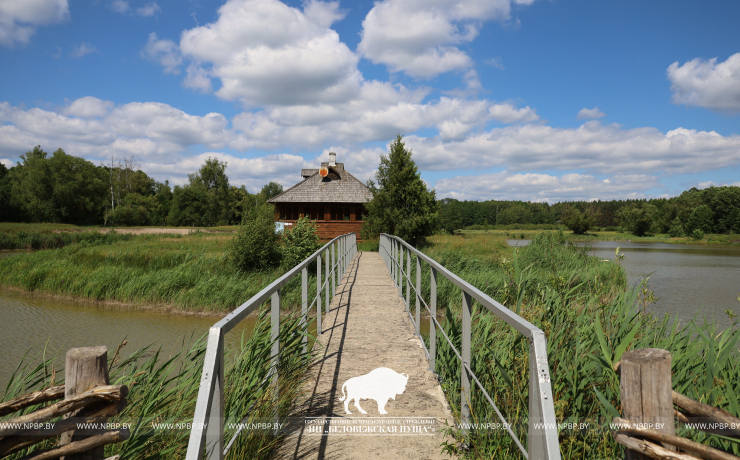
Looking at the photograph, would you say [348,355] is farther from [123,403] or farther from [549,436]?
[549,436]

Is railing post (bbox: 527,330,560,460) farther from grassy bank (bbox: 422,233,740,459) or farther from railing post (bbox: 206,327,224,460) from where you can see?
railing post (bbox: 206,327,224,460)

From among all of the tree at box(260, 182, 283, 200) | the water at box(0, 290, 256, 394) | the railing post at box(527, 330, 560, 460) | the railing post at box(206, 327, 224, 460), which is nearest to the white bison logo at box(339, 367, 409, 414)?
the railing post at box(206, 327, 224, 460)

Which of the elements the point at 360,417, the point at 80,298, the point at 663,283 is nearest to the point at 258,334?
the point at 360,417

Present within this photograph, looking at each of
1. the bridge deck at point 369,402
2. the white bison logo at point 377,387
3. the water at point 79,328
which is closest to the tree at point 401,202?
the water at point 79,328

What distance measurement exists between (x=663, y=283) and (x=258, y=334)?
20.2 meters

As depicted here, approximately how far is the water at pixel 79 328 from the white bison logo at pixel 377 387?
19.4 ft

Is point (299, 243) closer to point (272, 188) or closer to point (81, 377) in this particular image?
point (81, 377)

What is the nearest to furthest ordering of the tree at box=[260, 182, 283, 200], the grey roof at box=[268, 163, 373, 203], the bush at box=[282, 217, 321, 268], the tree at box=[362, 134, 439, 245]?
the bush at box=[282, 217, 321, 268], the tree at box=[362, 134, 439, 245], the grey roof at box=[268, 163, 373, 203], the tree at box=[260, 182, 283, 200]

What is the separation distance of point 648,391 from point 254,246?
1806cm

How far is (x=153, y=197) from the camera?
7344cm

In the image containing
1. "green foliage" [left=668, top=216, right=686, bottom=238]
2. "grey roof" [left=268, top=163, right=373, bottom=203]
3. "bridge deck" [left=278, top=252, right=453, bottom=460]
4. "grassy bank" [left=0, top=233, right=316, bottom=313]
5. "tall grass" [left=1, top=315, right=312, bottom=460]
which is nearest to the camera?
"tall grass" [left=1, top=315, right=312, bottom=460]

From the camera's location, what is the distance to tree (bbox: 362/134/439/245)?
2588cm

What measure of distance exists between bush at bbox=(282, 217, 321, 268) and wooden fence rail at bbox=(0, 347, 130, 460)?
52.7 ft

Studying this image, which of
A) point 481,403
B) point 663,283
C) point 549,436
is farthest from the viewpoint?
point 663,283
